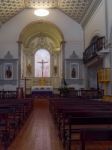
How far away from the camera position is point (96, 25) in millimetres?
22062

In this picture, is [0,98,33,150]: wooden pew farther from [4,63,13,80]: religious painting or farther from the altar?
[4,63,13,80]: religious painting

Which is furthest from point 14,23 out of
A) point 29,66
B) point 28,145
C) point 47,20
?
point 28,145

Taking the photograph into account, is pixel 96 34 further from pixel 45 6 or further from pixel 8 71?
pixel 8 71

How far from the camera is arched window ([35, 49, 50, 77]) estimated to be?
33.2 m

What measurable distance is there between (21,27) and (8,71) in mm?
4073

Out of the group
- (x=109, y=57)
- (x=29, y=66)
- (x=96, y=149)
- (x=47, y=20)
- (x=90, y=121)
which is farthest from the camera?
(x=29, y=66)

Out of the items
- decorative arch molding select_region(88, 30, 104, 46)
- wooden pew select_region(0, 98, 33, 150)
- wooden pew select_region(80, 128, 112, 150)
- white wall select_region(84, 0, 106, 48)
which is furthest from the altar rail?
wooden pew select_region(80, 128, 112, 150)

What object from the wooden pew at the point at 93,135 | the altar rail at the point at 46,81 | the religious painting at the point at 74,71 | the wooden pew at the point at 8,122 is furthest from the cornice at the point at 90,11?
the wooden pew at the point at 93,135

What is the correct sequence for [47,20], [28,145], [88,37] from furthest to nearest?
[47,20] → [88,37] → [28,145]

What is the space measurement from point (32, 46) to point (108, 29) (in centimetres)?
1622

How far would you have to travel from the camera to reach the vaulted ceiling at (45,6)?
82.8ft

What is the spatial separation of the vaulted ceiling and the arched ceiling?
65.7 inches

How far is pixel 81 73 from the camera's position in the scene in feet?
89.9

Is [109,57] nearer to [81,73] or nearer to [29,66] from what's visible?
[81,73]
